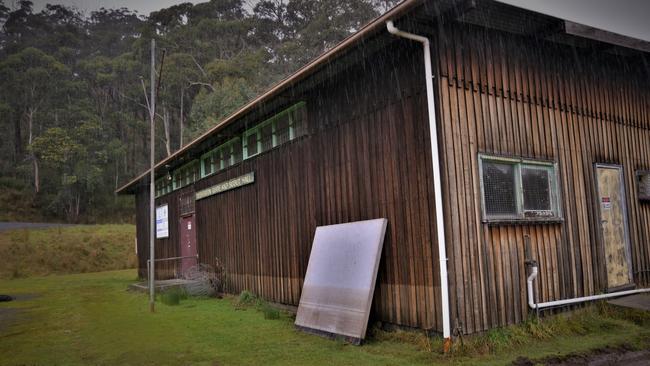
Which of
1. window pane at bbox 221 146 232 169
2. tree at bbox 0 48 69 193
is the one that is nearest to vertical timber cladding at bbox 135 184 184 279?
window pane at bbox 221 146 232 169

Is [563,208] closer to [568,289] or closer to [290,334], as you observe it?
[568,289]

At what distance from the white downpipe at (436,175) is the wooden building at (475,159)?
0.36 feet

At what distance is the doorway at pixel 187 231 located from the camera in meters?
15.5

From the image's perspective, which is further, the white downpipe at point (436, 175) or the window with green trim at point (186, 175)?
the window with green trim at point (186, 175)

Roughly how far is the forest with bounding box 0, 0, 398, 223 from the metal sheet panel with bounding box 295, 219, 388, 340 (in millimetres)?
31784

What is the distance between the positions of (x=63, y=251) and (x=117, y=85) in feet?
→ 107

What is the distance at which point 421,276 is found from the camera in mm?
6629

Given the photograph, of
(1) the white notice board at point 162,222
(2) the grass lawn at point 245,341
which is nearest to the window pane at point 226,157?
(2) the grass lawn at point 245,341

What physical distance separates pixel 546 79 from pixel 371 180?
310cm

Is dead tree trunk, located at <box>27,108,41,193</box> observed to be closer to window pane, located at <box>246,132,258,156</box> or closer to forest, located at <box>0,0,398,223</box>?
forest, located at <box>0,0,398,223</box>

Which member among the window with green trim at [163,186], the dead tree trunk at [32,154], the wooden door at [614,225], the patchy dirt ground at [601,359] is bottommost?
the patchy dirt ground at [601,359]

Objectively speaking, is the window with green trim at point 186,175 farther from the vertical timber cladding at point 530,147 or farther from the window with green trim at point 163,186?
the vertical timber cladding at point 530,147

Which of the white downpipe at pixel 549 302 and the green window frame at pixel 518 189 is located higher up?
the green window frame at pixel 518 189

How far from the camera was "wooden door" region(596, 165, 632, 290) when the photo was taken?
8086 millimetres
